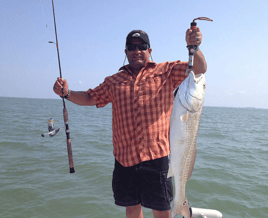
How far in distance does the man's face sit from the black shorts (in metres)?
1.22

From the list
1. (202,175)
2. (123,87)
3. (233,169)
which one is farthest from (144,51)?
(233,169)

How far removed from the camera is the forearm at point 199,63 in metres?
2.07

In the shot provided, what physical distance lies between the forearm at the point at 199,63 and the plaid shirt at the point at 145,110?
26 cm

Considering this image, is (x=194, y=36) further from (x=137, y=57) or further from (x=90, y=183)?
(x=90, y=183)

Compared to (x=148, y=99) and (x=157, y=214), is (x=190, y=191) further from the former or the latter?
(x=148, y=99)

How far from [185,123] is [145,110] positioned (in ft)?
2.19

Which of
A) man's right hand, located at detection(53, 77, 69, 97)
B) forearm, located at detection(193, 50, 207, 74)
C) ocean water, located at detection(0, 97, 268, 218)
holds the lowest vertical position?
ocean water, located at detection(0, 97, 268, 218)

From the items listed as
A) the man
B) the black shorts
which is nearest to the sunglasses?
the man

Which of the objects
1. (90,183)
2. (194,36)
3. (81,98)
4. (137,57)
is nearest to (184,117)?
(194,36)

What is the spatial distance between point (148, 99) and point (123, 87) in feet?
1.20

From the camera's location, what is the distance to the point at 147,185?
2.48 meters

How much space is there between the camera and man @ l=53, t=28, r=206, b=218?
2410mm

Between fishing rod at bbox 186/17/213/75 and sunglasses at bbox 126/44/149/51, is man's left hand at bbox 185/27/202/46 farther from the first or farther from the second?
sunglasses at bbox 126/44/149/51

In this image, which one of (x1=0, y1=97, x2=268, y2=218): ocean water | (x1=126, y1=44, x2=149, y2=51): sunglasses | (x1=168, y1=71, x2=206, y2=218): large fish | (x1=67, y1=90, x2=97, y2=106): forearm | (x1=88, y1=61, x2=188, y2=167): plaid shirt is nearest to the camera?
(x1=168, y1=71, x2=206, y2=218): large fish
